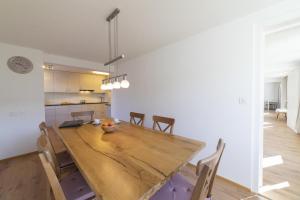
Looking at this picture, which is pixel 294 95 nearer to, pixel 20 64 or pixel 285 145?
pixel 285 145

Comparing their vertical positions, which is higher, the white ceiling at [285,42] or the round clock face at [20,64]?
the white ceiling at [285,42]

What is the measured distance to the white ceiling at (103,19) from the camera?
1.56 meters

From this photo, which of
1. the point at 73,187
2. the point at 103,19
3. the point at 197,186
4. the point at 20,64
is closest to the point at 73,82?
the point at 20,64

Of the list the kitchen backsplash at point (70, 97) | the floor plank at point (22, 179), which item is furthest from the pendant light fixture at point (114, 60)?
the kitchen backsplash at point (70, 97)

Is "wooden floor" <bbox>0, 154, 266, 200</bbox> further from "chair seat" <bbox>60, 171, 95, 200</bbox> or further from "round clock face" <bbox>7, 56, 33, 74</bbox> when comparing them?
"round clock face" <bbox>7, 56, 33, 74</bbox>

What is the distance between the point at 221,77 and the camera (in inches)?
80.3

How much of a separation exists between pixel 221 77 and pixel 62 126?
2.57 metres

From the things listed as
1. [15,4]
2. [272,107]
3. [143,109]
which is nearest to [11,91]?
[15,4]

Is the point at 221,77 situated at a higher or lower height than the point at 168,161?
higher

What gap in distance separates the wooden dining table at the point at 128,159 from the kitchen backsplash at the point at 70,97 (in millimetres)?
4768

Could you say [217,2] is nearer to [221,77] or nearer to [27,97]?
[221,77]

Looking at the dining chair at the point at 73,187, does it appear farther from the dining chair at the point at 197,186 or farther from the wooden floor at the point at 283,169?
the wooden floor at the point at 283,169

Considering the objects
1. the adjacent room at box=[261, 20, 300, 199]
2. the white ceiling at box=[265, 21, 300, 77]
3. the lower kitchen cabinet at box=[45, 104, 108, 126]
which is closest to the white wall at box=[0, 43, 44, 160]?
the lower kitchen cabinet at box=[45, 104, 108, 126]

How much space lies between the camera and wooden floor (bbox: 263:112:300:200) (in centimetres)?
174
